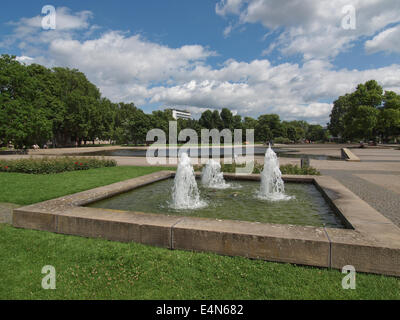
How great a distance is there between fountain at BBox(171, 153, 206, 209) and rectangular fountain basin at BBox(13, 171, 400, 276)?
2.24 meters

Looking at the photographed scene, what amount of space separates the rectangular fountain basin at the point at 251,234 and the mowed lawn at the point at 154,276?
0.48 ft

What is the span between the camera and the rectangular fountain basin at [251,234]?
3299 millimetres

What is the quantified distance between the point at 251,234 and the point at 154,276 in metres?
1.52

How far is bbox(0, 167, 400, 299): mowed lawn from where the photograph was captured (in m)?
2.93

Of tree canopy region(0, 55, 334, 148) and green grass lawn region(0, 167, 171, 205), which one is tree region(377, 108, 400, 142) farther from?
green grass lawn region(0, 167, 171, 205)

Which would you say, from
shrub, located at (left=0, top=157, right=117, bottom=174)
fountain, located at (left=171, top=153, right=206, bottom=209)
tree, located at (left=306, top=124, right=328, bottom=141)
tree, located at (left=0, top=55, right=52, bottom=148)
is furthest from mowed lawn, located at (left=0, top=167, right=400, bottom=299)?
tree, located at (left=306, top=124, right=328, bottom=141)

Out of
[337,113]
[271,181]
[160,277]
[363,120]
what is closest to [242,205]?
[271,181]

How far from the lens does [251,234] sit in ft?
11.9

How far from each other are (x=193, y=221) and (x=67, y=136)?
60.5 m

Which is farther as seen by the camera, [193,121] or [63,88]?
[193,121]

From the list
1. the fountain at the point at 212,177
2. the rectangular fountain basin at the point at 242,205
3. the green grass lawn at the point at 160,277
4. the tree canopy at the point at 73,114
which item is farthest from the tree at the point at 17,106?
the green grass lawn at the point at 160,277
